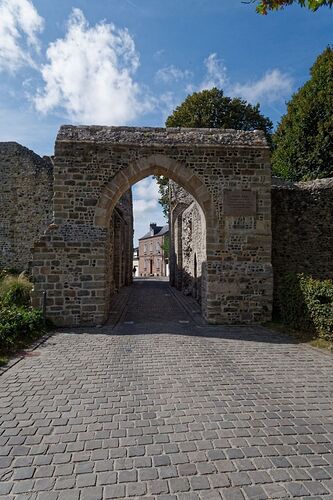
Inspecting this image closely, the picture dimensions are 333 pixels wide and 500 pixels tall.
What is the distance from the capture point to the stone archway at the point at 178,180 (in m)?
8.98

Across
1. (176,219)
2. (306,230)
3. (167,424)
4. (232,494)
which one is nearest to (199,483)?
(232,494)

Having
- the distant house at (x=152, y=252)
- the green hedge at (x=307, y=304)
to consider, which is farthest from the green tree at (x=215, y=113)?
the distant house at (x=152, y=252)

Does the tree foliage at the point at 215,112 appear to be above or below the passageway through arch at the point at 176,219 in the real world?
above

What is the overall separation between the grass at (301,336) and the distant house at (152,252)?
124ft

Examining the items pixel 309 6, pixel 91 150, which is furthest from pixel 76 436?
pixel 91 150

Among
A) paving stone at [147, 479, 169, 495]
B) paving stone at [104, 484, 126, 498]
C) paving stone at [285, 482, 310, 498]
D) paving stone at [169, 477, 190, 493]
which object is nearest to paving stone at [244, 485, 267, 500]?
paving stone at [285, 482, 310, 498]

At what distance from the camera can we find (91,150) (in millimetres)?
9148

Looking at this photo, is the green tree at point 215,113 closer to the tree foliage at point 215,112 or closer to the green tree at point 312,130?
the tree foliage at point 215,112

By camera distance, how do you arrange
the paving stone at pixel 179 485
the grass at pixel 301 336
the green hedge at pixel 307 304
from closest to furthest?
the paving stone at pixel 179 485 < the grass at pixel 301 336 < the green hedge at pixel 307 304

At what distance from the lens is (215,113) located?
23.5 metres

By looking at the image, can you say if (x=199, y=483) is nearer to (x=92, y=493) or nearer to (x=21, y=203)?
(x=92, y=493)

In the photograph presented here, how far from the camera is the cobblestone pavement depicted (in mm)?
2668

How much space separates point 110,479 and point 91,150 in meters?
8.08

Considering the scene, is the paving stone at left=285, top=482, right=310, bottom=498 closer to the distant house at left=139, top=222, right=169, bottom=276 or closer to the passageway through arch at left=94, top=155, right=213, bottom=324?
the passageway through arch at left=94, top=155, right=213, bottom=324
